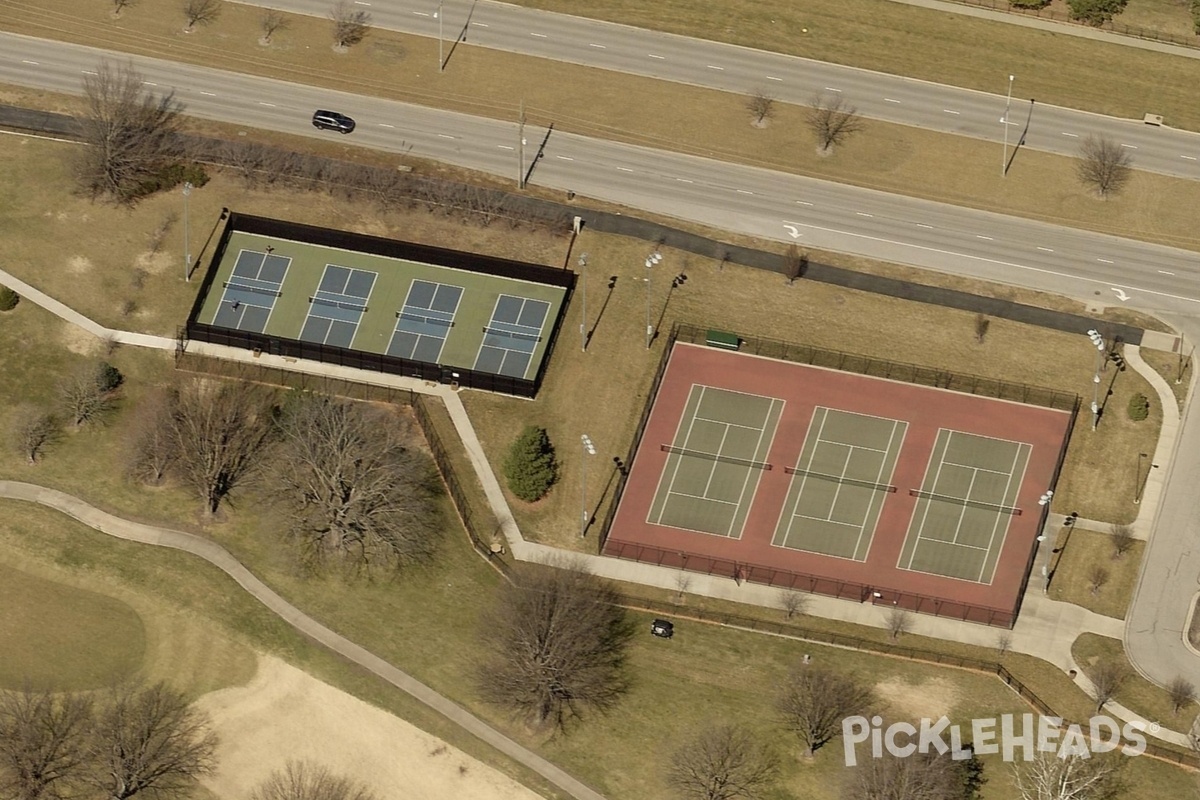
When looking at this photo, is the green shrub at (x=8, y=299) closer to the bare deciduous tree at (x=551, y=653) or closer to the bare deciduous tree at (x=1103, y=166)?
the bare deciduous tree at (x=551, y=653)

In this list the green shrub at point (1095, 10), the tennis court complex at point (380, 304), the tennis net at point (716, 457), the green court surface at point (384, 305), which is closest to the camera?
the tennis net at point (716, 457)

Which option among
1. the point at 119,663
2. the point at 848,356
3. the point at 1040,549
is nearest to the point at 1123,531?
the point at 1040,549

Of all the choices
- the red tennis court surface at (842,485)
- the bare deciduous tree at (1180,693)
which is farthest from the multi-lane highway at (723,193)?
the bare deciduous tree at (1180,693)

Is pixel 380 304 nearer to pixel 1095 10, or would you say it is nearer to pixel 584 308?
pixel 584 308

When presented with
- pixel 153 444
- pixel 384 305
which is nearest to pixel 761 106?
pixel 384 305

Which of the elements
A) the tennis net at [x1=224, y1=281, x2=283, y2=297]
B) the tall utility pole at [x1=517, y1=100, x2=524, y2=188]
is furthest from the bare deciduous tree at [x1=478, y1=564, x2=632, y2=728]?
the tall utility pole at [x1=517, y1=100, x2=524, y2=188]
